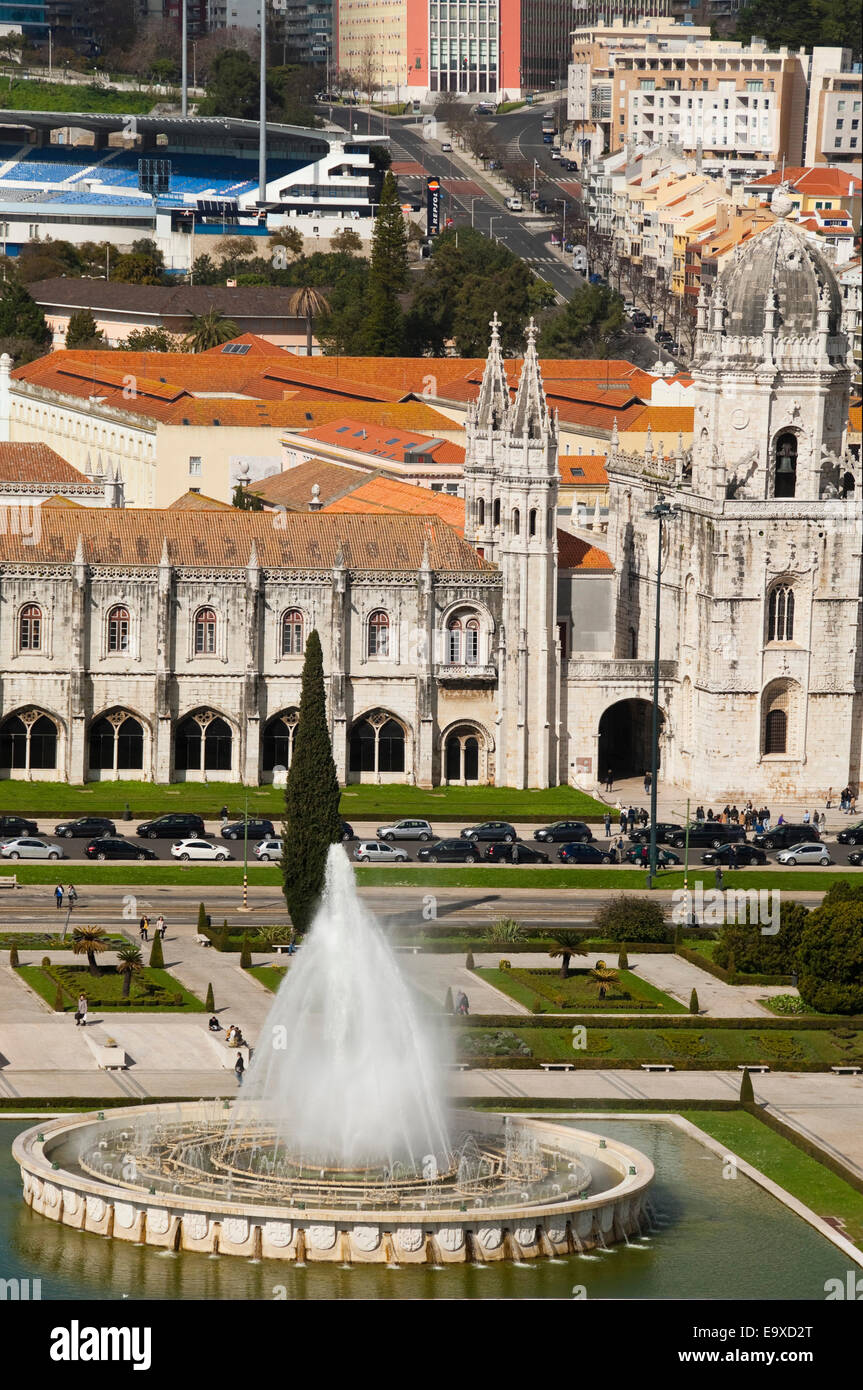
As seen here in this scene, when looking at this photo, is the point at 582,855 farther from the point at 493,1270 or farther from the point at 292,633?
the point at 493,1270

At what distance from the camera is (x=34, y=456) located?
518 feet

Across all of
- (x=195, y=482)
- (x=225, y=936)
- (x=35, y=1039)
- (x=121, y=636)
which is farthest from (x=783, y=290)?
(x=195, y=482)

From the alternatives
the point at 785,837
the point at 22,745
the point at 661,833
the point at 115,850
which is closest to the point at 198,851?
the point at 115,850

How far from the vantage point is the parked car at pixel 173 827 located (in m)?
114

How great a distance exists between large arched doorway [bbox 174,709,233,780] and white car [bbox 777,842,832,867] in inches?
939

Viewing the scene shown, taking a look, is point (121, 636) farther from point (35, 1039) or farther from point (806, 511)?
point (35, 1039)

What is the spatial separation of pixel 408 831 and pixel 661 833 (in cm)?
962

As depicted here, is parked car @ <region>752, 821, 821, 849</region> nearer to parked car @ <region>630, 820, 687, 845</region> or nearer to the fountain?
parked car @ <region>630, 820, 687, 845</region>

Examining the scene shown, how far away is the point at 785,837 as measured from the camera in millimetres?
116625

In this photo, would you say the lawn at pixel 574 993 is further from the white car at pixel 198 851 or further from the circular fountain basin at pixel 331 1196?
the white car at pixel 198 851

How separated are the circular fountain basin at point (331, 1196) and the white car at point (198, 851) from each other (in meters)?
37.7

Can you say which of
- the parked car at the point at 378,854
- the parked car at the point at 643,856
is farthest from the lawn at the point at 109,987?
the parked car at the point at 643,856

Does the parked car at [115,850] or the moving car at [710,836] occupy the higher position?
the parked car at [115,850]

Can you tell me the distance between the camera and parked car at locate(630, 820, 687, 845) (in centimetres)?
11531
